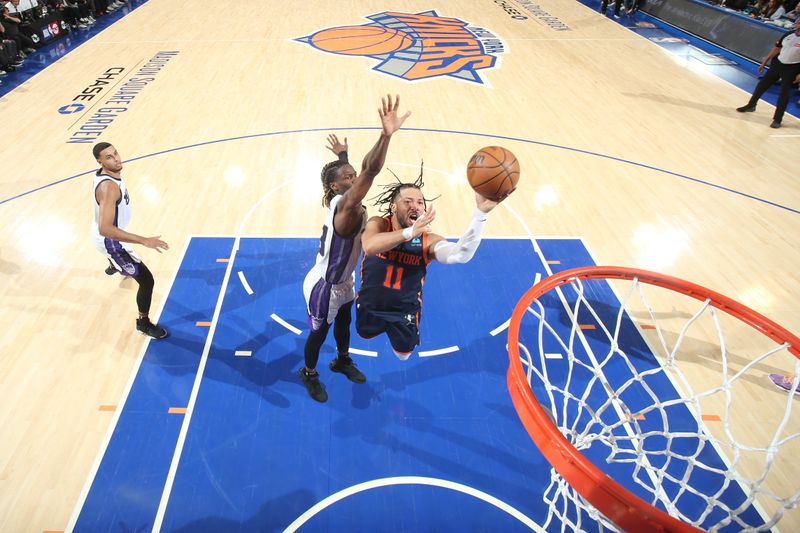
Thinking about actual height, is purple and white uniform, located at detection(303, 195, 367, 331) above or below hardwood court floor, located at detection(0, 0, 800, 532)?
above

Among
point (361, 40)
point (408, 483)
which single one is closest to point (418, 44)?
point (361, 40)

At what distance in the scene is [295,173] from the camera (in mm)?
6879

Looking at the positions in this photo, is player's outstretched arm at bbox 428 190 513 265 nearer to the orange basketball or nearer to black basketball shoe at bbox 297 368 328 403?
black basketball shoe at bbox 297 368 328 403

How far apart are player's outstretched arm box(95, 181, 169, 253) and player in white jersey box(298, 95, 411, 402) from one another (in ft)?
4.27

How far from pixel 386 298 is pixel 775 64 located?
9.01 m

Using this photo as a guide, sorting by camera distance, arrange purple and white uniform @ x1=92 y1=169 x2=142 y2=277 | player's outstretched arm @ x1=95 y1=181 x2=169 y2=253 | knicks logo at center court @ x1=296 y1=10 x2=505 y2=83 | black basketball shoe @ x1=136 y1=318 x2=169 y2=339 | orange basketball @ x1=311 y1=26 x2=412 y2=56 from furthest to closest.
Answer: orange basketball @ x1=311 y1=26 x2=412 y2=56
knicks logo at center court @ x1=296 y1=10 x2=505 y2=83
black basketball shoe @ x1=136 y1=318 x2=169 y2=339
purple and white uniform @ x1=92 y1=169 x2=142 y2=277
player's outstretched arm @ x1=95 y1=181 x2=169 y2=253

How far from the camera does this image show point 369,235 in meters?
2.97

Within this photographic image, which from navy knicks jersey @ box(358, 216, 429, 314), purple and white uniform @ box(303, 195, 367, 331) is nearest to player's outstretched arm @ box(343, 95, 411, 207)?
purple and white uniform @ box(303, 195, 367, 331)

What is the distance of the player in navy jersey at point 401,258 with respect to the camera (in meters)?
2.77

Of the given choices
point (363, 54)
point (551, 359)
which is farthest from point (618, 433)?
point (363, 54)

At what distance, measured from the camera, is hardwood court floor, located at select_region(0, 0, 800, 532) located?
13.4 feet

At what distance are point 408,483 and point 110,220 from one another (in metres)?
2.98

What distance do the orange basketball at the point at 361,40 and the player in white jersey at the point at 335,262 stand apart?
8.59 meters

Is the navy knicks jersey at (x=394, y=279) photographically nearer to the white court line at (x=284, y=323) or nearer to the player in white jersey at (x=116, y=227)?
the white court line at (x=284, y=323)
